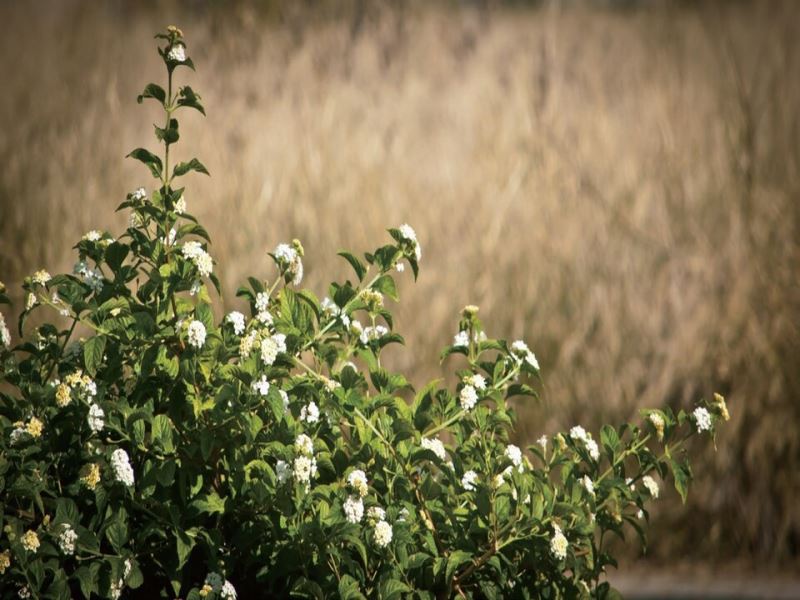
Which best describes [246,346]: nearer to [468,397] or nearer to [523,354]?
[468,397]

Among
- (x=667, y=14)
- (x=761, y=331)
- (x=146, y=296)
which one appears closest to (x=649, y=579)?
(x=761, y=331)

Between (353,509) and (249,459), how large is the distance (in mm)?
205

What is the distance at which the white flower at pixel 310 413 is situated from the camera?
171cm

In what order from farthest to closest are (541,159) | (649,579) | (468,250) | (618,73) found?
(618,73) → (541,159) → (468,250) → (649,579)

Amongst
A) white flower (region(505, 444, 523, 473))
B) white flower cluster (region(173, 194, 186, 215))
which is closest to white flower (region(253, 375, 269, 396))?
white flower cluster (region(173, 194, 186, 215))

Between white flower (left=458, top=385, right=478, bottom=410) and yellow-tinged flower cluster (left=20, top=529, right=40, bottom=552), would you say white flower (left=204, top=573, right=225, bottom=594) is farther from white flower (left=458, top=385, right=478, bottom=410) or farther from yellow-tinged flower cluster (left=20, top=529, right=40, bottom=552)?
white flower (left=458, top=385, right=478, bottom=410)

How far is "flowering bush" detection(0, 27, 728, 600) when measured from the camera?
65.6 inches

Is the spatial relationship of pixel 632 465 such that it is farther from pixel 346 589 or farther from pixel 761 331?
pixel 346 589

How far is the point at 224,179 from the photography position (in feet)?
13.6

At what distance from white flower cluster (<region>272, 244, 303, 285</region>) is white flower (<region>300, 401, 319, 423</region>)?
0.23 metres

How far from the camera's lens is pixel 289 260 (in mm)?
1814

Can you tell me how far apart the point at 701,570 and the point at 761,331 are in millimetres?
823

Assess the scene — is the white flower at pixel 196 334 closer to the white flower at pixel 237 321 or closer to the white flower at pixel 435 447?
the white flower at pixel 237 321

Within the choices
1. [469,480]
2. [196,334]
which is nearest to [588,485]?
[469,480]
